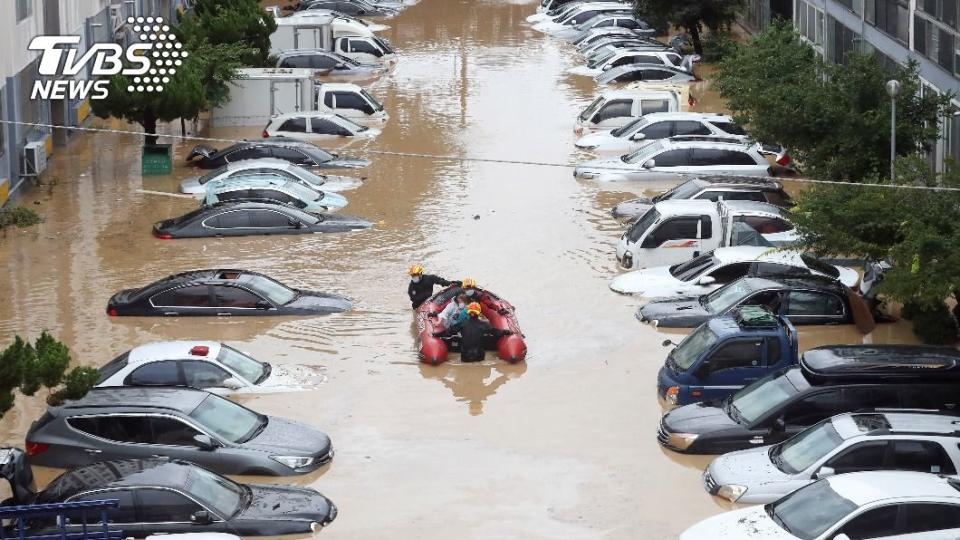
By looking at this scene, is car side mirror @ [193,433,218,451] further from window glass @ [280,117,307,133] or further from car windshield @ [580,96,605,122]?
car windshield @ [580,96,605,122]

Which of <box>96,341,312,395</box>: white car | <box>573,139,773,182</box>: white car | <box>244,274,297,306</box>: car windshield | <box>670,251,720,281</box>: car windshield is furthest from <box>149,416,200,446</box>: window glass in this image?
<box>573,139,773,182</box>: white car

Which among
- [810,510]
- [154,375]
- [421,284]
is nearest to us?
[810,510]

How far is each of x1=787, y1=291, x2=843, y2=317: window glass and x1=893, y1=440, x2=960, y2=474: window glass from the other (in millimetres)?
6762

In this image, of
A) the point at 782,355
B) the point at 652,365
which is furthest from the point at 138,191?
the point at 782,355

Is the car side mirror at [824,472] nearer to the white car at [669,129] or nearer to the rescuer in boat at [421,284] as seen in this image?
the rescuer in boat at [421,284]

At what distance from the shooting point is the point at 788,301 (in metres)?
24.9

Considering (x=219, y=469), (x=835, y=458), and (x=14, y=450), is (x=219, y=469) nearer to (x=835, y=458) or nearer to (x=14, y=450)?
(x=14, y=450)

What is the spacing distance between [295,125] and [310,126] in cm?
36

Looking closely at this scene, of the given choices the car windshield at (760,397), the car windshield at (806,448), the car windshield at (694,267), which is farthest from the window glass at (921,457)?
the car windshield at (694,267)

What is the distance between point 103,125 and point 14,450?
26.8 meters

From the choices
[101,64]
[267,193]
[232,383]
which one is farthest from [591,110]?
[232,383]

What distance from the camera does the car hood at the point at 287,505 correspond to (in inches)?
701

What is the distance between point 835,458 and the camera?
1822 centimetres

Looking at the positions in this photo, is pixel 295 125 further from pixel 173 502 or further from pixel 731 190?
pixel 173 502
